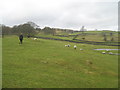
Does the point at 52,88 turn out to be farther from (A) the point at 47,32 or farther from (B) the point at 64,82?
(A) the point at 47,32

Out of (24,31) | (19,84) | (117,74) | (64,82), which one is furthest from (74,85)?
(24,31)

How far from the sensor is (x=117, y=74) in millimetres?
20062

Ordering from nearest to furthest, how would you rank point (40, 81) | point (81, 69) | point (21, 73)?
point (40, 81) < point (21, 73) < point (81, 69)

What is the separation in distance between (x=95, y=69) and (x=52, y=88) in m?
10.6

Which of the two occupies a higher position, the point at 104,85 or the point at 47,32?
the point at 47,32

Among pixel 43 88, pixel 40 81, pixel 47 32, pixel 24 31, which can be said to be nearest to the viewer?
pixel 43 88

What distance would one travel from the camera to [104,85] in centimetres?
1548

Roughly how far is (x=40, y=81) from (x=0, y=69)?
18.7 feet

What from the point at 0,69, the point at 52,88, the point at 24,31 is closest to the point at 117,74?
the point at 52,88

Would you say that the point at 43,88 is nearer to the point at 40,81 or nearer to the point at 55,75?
the point at 40,81

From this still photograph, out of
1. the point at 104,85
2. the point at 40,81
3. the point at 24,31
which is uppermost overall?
the point at 24,31

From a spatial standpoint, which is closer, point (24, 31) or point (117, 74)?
point (117, 74)

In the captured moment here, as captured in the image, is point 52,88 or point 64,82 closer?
point 52,88

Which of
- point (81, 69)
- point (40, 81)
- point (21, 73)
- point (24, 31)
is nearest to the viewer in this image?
point (40, 81)
